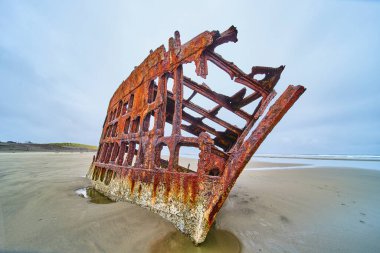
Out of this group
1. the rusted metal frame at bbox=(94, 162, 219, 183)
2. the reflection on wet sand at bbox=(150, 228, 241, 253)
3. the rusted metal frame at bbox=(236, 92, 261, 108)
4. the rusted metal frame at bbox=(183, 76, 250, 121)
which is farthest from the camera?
the rusted metal frame at bbox=(236, 92, 261, 108)

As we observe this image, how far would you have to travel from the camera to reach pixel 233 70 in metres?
2.91

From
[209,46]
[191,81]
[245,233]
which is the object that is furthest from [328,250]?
[191,81]

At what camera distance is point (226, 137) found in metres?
5.01

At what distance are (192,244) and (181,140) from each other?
1129 millimetres

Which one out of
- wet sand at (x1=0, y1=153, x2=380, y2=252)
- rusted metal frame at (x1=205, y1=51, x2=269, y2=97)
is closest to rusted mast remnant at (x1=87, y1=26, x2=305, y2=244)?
rusted metal frame at (x1=205, y1=51, x2=269, y2=97)

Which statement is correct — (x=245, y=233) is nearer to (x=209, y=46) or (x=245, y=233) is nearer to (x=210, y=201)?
(x=210, y=201)

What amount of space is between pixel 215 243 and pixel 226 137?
10.7ft

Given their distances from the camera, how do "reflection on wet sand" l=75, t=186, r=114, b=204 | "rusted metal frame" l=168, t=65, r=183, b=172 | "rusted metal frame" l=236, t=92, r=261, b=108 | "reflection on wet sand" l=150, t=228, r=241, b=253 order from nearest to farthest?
"reflection on wet sand" l=150, t=228, r=241, b=253, "rusted metal frame" l=168, t=65, r=183, b=172, "reflection on wet sand" l=75, t=186, r=114, b=204, "rusted metal frame" l=236, t=92, r=261, b=108

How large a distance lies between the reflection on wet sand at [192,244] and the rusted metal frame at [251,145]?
255 millimetres

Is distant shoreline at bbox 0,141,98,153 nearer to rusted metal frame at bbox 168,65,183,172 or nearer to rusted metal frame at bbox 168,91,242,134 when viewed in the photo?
rusted metal frame at bbox 168,91,242,134

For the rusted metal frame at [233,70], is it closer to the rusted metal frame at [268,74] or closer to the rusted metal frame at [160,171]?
the rusted metal frame at [268,74]

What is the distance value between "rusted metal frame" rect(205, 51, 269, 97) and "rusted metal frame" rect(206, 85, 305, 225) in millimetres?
1139

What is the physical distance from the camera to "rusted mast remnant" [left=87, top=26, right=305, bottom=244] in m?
1.87

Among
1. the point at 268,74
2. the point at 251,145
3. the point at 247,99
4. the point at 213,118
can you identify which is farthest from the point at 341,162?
the point at 251,145
